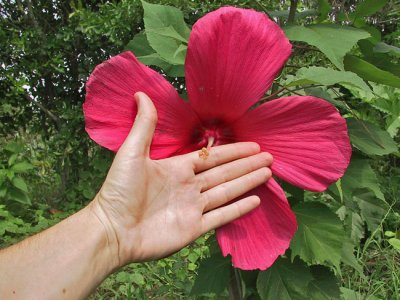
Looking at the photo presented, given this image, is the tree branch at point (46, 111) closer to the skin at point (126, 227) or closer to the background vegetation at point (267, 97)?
the background vegetation at point (267, 97)

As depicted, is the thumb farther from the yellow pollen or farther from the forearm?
the forearm

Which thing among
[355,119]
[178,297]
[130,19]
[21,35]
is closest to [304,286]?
[355,119]

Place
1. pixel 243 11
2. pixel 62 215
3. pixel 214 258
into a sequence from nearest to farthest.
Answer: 1. pixel 243 11
2. pixel 214 258
3. pixel 62 215

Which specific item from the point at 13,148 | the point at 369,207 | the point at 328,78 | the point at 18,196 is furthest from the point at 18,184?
the point at 328,78

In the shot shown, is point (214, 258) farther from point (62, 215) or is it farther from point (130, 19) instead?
point (62, 215)

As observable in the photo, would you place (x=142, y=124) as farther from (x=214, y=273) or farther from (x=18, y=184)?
(x=18, y=184)

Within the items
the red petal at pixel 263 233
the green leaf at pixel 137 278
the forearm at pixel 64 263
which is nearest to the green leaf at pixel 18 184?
the green leaf at pixel 137 278

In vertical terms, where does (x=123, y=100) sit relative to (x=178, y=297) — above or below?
above
